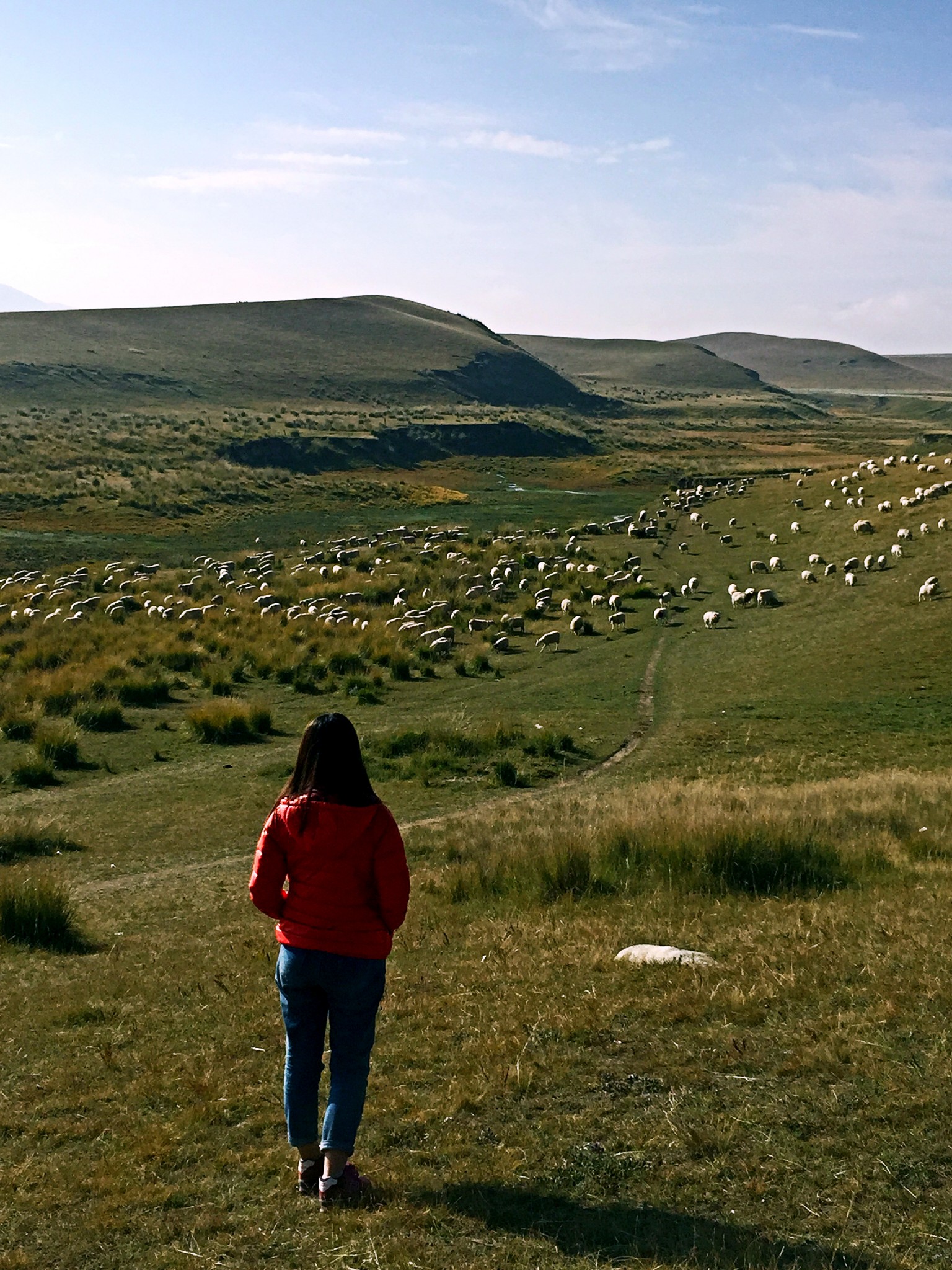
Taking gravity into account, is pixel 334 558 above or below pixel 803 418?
below

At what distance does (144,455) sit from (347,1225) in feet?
224

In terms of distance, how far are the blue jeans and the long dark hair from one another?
668mm

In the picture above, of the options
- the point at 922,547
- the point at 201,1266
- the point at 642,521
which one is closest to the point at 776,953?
the point at 201,1266

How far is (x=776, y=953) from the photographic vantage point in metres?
7.79

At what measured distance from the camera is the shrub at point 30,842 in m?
13.8

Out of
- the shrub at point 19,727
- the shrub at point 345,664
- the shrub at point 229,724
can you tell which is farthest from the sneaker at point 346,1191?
Result: the shrub at point 345,664

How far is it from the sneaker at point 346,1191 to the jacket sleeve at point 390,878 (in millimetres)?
1082

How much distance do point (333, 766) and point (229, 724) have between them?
→ 633 inches

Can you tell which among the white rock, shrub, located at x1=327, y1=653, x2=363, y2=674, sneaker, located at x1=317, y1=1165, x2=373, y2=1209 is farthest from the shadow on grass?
shrub, located at x1=327, y1=653, x2=363, y2=674

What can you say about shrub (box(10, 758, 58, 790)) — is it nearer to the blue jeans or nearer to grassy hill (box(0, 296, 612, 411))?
the blue jeans

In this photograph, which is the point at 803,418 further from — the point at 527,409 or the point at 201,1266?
the point at 201,1266

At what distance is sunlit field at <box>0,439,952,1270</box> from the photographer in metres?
4.90

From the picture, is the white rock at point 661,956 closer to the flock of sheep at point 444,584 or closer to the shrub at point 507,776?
the shrub at point 507,776

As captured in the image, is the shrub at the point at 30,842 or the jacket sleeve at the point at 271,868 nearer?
the jacket sleeve at the point at 271,868
